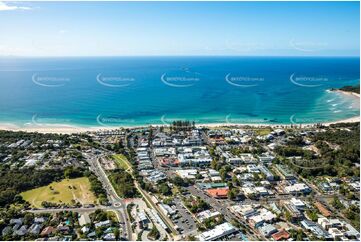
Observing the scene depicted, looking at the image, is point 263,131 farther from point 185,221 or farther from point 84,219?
point 84,219

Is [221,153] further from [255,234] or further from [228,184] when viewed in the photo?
[255,234]

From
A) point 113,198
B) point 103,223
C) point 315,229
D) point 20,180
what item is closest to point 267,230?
point 315,229

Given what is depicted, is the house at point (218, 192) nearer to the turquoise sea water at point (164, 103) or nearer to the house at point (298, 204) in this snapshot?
the house at point (298, 204)

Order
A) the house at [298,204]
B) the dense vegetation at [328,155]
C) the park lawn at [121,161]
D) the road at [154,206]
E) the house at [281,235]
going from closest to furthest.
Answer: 1. the house at [281,235]
2. the road at [154,206]
3. the house at [298,204]
4. the dense vegetation at [328,155]
5. the park lawn at [121,161]

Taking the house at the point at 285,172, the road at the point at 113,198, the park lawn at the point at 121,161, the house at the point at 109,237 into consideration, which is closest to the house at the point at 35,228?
the house at the point at 109,237

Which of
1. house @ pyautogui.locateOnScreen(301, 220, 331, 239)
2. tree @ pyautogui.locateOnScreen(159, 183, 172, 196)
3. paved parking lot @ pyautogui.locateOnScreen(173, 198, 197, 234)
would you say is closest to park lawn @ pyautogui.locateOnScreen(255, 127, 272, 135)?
tree @ pyautogui.locateOnScreen(159, 183, 172, 196)

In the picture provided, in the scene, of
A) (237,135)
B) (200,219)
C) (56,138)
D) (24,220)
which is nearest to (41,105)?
(56,138)
